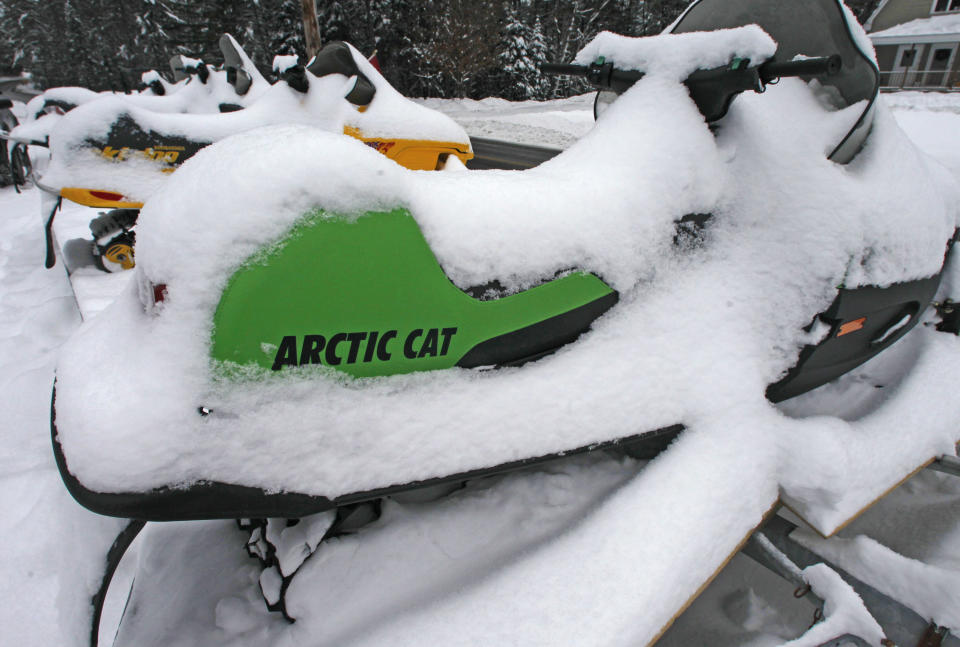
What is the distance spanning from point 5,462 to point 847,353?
3.51 m

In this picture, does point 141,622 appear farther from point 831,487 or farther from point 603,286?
point 831,487

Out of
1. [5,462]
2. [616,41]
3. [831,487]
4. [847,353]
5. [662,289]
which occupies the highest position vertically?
[616,41]

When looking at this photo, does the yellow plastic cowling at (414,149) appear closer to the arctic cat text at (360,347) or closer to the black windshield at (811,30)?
the black windshield at (811,30)

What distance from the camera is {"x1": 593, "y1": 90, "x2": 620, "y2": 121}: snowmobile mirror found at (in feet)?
7.00

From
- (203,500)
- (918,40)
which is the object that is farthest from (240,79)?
(918,40)

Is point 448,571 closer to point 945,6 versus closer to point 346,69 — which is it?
point 346,69

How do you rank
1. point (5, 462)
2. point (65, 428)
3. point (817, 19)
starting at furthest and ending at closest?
point (5, 462)
point (817, 19)
point (65, 428)

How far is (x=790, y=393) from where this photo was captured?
5.96 feet

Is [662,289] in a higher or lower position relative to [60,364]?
higher

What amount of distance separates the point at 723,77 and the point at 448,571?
168cm

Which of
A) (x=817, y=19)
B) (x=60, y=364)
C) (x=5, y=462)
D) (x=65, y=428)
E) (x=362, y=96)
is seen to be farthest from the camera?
(x=362, y=96)

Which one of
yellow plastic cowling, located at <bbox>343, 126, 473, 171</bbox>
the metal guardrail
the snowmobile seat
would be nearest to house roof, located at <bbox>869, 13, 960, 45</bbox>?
the metal guardrail

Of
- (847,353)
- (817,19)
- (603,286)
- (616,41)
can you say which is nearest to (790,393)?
(847,353)

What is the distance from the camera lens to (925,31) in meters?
20.9
